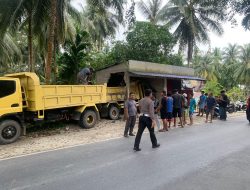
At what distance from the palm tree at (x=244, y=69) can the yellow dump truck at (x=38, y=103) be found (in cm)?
4411

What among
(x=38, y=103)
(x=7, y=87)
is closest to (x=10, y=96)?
(x=7, y=87)

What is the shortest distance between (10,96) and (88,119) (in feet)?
13.3

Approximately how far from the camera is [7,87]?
1138 cm

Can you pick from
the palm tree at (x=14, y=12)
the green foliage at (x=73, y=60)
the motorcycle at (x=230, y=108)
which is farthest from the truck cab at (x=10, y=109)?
the motorcycle at (x=230, y=108)

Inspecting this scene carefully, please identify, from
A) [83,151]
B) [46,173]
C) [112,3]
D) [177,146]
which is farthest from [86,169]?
[112,3]

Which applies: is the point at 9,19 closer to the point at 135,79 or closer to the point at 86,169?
the point at 135,79

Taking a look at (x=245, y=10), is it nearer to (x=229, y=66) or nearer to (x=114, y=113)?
(x=114, y=113)

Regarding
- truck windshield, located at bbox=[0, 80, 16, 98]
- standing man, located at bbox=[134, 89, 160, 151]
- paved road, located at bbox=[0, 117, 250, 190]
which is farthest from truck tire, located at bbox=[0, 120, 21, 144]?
standing man, located at bbox=[134, 89, 160, 151]

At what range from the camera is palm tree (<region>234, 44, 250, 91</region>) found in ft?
179

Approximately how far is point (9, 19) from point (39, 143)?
33.4 ft

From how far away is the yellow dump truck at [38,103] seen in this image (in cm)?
1127

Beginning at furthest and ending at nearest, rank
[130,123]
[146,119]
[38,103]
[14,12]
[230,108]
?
[230,108] < [14,12] < [38,103] < [130,123] < [146,119]

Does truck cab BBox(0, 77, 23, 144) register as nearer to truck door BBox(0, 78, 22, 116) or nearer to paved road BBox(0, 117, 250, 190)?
truck door BBox(0, 78, 22, 116)

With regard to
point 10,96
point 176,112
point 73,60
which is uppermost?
point 73,60
